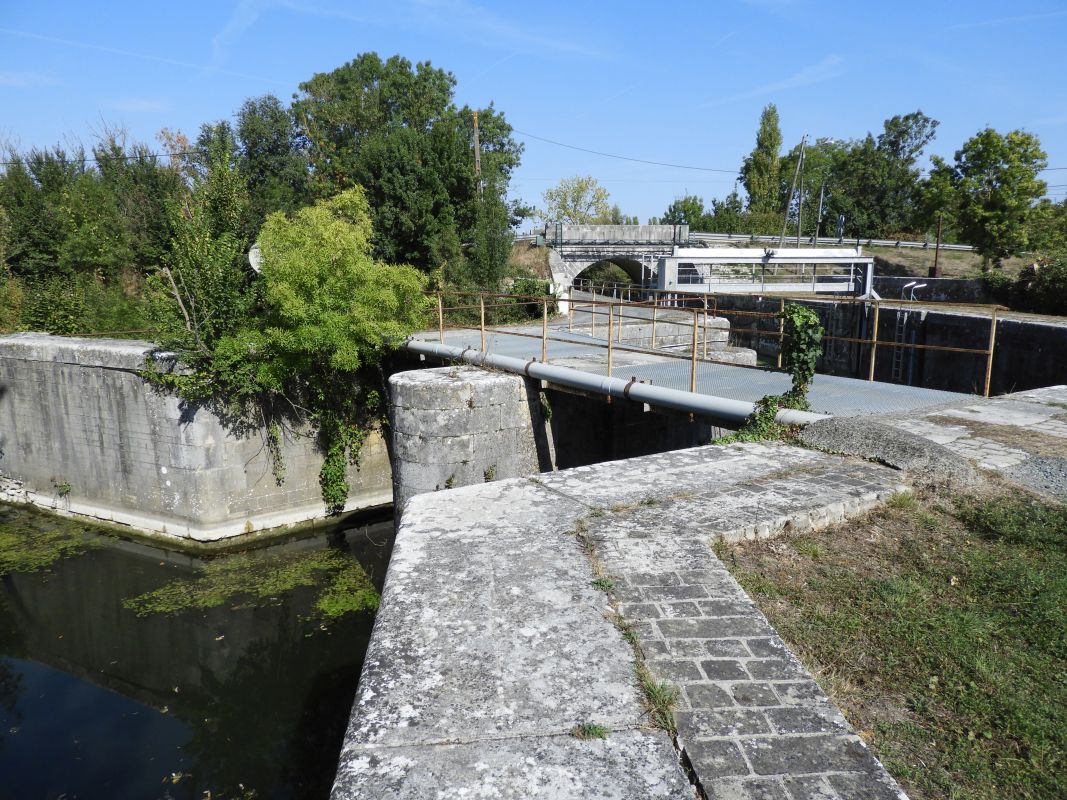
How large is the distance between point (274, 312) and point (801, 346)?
32.2 ft

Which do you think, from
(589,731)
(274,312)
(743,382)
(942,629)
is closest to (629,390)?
(743,382)

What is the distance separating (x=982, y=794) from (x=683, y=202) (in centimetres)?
5799

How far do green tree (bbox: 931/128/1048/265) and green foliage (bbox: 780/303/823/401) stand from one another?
23.9 metres

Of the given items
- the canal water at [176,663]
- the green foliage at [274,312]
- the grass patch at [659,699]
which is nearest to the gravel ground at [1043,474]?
the grass patch at [659,699]

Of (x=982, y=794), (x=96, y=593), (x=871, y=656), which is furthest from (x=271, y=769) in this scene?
(x=982, y=794)

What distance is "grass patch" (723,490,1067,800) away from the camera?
2.93 meters

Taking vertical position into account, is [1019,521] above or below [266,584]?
above

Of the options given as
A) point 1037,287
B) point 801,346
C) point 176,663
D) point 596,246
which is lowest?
point 176,663

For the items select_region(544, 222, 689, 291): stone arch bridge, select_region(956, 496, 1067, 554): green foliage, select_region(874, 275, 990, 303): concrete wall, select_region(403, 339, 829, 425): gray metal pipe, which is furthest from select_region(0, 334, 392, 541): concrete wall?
select_region(874, 275, 990, 303): concrete wall

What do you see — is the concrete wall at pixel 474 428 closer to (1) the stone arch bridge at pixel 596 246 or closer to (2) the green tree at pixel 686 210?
(1) the stone arch bridge at pixel 596 246

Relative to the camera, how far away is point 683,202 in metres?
57.3

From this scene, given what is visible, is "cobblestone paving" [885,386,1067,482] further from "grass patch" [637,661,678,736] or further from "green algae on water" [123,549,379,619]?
"green algae on water" [123,549,379,619]

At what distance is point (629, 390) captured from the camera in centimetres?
977

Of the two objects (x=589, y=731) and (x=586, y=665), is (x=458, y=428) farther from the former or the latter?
(x=589, y=731)
